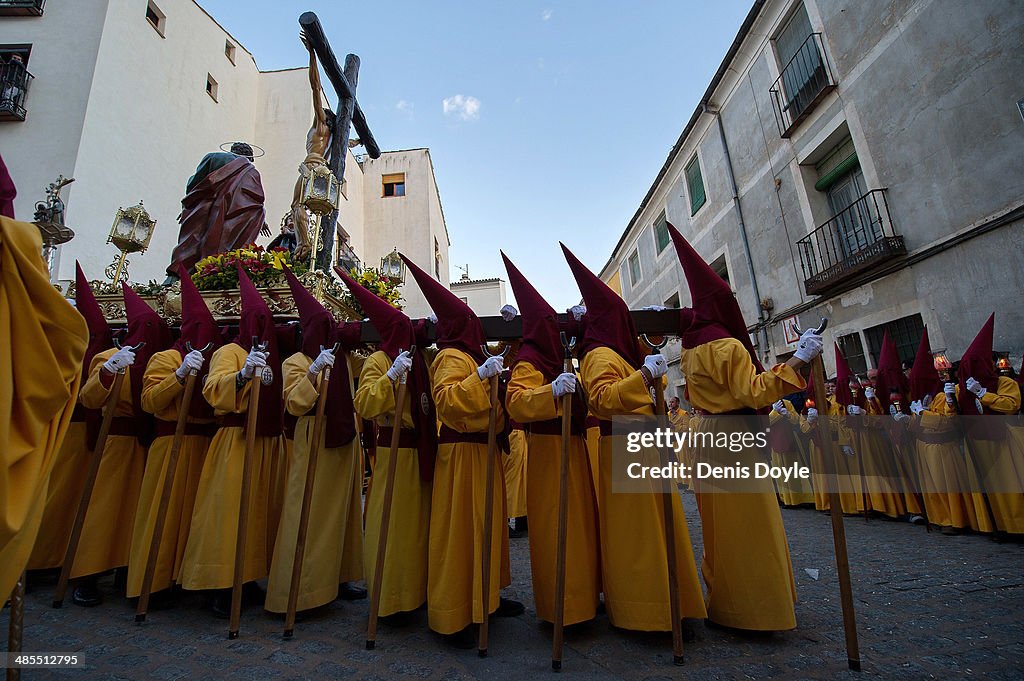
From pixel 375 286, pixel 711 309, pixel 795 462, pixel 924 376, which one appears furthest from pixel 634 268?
pixel 711 309

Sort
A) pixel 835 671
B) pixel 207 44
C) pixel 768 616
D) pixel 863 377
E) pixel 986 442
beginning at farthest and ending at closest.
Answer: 1. pixel 207 44
2. pixel 863 377
3. pixel 986 442
4. pixel 768 616
5. pixel 835 671

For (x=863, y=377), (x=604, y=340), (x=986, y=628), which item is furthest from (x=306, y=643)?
(x=863, y=377)

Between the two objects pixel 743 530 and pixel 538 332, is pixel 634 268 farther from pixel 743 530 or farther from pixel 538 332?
pixel 743 530

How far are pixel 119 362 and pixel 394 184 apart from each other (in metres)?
18.6

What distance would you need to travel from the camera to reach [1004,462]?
5438 mm

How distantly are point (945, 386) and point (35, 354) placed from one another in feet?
25.6

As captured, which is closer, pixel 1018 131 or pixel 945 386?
pixel 945 386

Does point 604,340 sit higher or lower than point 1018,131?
lower

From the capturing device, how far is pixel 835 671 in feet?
7.55

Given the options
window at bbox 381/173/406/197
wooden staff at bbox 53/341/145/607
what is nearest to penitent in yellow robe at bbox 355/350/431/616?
wooden staff at bbox 53/341/145/607

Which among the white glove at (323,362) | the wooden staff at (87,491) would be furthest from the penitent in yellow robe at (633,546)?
the wooden staff at (87,491)

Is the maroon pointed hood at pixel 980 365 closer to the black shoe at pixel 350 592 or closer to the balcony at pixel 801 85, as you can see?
the balcony at pixel 801 85

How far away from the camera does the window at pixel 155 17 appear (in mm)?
11469

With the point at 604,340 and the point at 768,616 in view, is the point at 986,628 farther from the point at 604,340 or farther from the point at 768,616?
the point at 604,340
